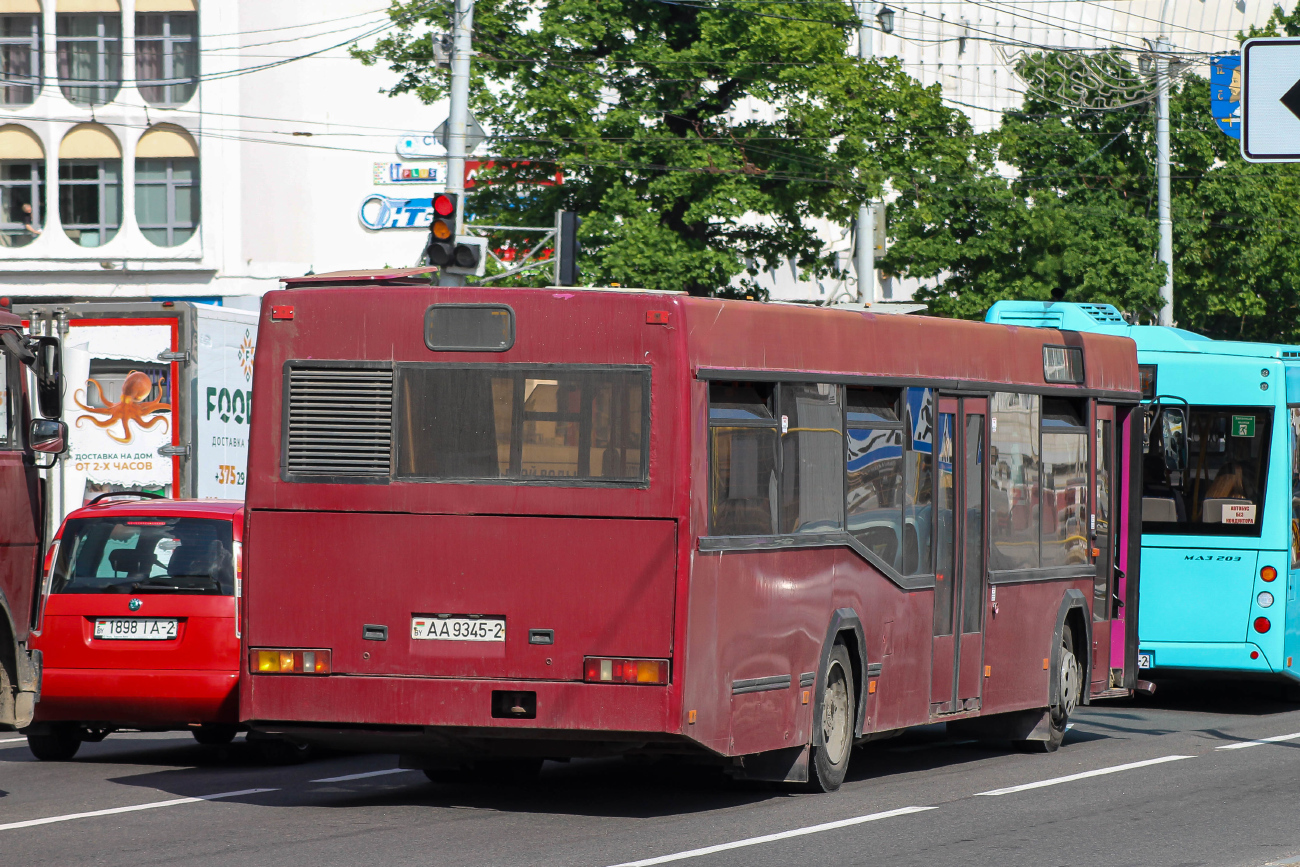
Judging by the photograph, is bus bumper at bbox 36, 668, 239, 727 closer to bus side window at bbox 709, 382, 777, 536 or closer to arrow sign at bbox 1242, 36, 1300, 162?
bus side window at bbox 709, 382, 777, 536

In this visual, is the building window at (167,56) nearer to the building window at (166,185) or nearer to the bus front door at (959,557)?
the building window at (166,185)

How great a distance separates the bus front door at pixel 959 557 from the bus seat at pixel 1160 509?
205 inches

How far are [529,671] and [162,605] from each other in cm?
376

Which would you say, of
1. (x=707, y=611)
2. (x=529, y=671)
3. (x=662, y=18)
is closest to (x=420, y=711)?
(x=529, y=671)

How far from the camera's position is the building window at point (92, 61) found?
158ft

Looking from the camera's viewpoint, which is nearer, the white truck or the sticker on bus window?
the sticker on bus window

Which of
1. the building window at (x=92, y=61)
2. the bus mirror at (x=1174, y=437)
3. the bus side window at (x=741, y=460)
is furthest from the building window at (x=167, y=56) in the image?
the bus side window at (x=741, y=460)

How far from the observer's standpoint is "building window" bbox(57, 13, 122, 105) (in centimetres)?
4822

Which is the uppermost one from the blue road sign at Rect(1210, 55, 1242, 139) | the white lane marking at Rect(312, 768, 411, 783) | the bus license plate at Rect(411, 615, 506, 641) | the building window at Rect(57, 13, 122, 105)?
the building window at Rect(57, 13, 122, 105)

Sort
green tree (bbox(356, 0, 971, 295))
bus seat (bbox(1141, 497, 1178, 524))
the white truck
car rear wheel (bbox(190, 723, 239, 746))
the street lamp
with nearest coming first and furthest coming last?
car rear wheel (bbox(190, 723, 239, 746)) < bus seat (bbox(1141, 497, 1178, 524)) < the white truck < green tree (bbox(356, 0, 971, 295)) < the street lamp

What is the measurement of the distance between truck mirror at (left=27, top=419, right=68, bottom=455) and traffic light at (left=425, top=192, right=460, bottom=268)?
22.0ft

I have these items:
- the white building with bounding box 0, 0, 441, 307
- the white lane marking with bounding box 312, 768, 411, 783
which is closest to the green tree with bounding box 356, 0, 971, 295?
the white building with bounding box 0, 0, 441, 307

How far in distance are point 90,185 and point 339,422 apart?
4088cm

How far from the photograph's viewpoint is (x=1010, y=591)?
13445mm
